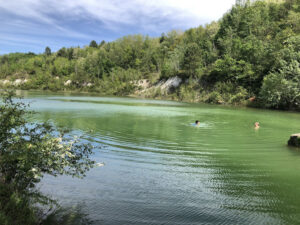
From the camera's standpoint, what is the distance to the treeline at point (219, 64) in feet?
156

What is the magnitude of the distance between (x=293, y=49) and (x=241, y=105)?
15.9 meters

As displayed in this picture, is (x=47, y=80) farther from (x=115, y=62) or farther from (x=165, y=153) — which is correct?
(x=165, y=153)

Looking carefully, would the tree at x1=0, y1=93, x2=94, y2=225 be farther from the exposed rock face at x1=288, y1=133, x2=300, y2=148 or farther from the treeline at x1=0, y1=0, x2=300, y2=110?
the treeline at x1=0, y1=0, x2=300, y2=110

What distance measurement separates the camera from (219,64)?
66.8 m

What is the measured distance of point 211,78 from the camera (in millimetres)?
74125

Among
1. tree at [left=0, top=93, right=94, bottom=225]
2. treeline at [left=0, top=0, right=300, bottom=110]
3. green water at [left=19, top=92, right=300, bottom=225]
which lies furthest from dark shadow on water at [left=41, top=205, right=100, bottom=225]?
treeline at [left=0, top=0, right=300, bottom=110]

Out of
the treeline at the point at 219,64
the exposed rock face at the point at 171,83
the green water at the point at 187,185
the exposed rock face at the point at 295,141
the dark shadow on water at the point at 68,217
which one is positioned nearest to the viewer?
the dark shadow on water at the point at 68,217

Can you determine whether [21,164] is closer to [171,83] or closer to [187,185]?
[187,185]

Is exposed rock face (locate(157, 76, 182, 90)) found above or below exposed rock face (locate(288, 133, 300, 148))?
above

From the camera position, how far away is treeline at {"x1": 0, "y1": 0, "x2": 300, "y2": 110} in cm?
4747

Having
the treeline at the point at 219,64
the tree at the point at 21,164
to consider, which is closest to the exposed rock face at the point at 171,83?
the treeline at the point at 219,64

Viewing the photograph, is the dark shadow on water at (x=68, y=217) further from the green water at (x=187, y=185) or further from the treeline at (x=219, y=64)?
the treeline at (x=219, y=64)

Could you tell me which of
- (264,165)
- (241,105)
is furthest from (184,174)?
(241,105)

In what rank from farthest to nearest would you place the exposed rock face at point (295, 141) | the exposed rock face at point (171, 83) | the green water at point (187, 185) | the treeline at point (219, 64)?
1. the exposed rock face at point (171, 83)
2. the treeline at point (219, 64)
3. the exposed rock face at point (295, 141)
4. the green water at point (187, 185)
